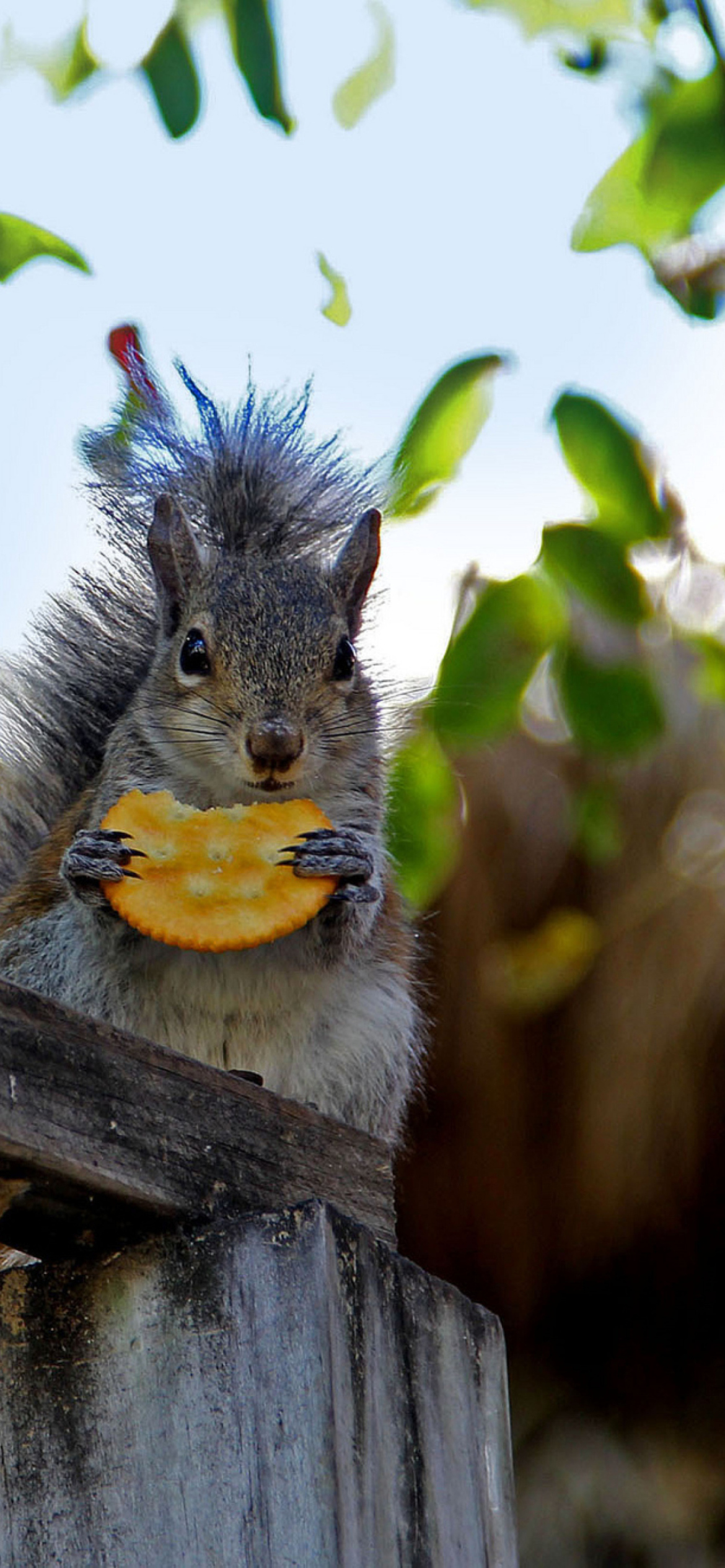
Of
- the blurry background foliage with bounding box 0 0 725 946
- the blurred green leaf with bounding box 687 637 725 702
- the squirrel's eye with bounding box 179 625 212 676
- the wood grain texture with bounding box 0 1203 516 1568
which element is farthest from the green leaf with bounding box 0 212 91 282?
the wood grain texture with bounding box 0 1203 516 1568

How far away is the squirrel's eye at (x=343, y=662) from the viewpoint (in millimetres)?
1538

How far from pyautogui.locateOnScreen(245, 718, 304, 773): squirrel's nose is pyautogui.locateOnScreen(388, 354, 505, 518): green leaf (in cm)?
25

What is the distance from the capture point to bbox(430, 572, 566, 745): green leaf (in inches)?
46.3

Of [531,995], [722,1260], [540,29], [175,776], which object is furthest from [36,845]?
[540,29]

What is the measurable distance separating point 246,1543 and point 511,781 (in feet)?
3.28

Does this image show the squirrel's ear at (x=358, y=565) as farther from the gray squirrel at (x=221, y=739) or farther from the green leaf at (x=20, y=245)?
the green leaf at (x=20, y=245)

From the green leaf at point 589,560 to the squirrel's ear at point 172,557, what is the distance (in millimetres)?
529

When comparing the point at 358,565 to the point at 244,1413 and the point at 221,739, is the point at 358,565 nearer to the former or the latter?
the point at 221,739

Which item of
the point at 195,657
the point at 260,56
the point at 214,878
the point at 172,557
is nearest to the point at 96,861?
the point at 214,878

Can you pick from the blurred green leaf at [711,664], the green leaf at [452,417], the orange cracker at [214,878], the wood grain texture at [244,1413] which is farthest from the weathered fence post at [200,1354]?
the blurred green leaf at [711,664]

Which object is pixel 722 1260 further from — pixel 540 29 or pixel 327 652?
pixel 540 29

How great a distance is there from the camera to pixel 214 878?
44.3 inches

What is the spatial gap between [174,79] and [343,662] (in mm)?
514

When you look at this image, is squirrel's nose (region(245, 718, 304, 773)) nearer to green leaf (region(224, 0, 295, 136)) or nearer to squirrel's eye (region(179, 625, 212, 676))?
squirrel's eye (region(179, 625, 212, 676))
